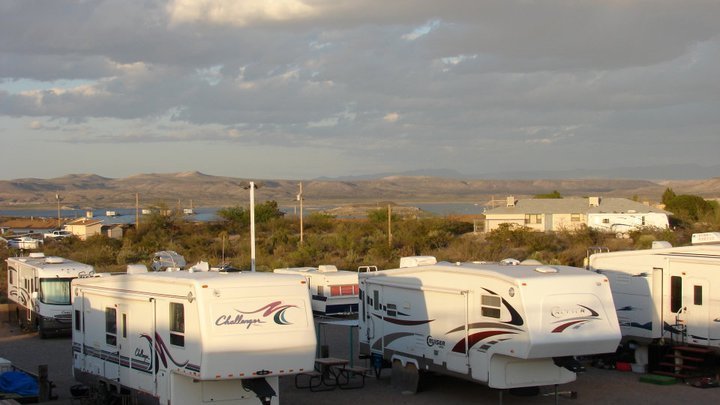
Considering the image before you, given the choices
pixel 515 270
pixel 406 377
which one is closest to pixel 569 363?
pixel 515 270

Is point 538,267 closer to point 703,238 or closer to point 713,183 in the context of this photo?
point 703,238

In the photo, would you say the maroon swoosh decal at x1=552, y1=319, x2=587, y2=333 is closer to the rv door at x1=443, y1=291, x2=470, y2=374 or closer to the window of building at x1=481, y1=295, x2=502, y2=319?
the window of building at x1=481, y1=295, x2=502, y2=319

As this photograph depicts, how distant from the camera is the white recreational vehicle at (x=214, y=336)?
11703mm

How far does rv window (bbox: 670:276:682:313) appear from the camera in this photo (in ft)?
56.7

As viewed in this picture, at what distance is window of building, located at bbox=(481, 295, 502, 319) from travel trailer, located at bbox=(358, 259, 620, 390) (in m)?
0.02

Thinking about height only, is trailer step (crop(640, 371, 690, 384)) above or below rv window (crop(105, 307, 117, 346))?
below

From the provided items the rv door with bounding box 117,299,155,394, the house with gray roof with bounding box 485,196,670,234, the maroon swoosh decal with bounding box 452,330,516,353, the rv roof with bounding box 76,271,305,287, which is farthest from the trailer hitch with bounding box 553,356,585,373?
the house with gray roof with bounding box 485,196,670,234

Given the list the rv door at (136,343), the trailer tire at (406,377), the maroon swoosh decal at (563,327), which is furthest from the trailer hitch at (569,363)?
the rv door at (136,343)

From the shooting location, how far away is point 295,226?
68438mm

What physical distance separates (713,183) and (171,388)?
203007 mm

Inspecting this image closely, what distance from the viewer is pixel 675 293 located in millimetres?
17375

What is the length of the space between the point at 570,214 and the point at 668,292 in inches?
1926

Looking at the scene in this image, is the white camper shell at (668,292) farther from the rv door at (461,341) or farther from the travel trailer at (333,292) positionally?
the travel trailer at (333,292)

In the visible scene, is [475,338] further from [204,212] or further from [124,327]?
[204,212]
